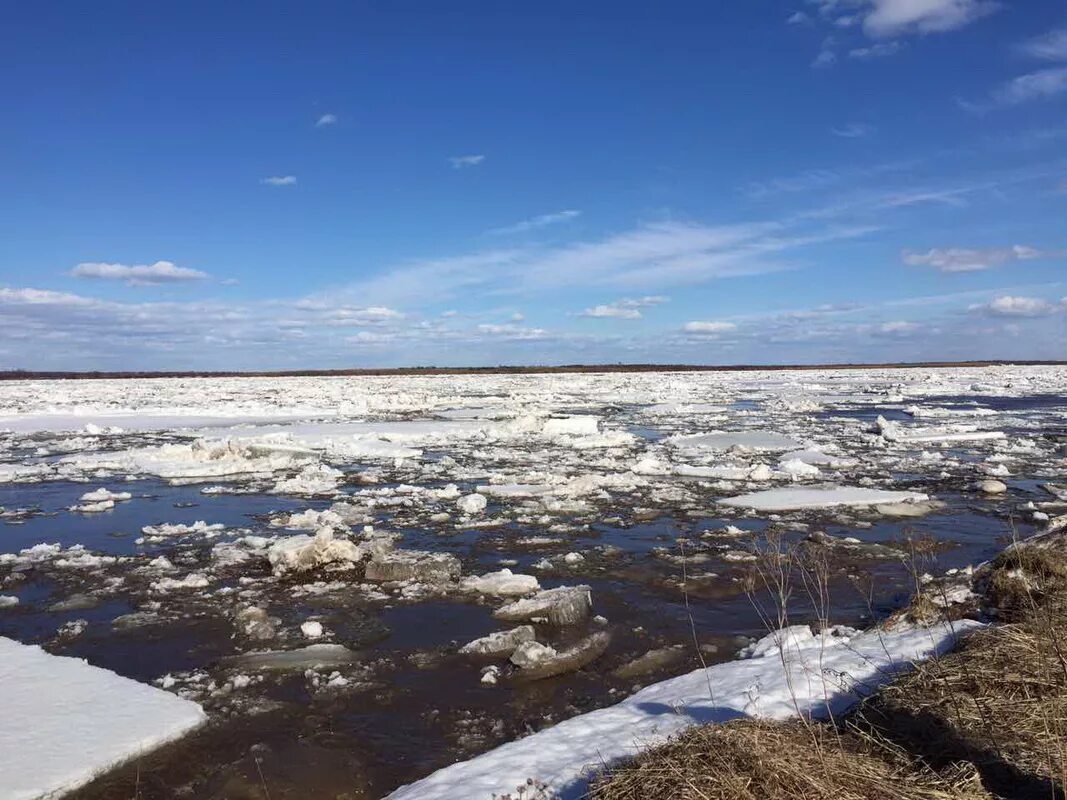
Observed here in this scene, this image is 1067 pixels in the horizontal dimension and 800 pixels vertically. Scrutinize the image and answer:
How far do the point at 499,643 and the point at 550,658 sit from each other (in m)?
0.39

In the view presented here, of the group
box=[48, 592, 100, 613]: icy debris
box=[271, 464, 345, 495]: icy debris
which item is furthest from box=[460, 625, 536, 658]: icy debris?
box=[271, 464, 345, 495]: icy debris

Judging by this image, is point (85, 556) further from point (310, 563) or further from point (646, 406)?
point (646, 406)

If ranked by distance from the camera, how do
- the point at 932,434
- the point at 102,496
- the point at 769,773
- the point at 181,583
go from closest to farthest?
the point at 769,773, the point at 181,583, the point at 102,496, the point at 932,434

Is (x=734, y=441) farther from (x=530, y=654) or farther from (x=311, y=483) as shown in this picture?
(x=530, y=654)

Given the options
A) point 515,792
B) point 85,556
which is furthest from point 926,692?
point 85,556

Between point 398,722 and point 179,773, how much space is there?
1.04m

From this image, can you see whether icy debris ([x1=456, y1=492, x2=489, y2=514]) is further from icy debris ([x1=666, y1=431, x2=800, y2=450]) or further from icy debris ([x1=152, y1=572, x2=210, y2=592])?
icy debris ([x1=666, y1=431, x2=800, y2=450])

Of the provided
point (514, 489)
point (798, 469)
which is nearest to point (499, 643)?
point (514, 489)

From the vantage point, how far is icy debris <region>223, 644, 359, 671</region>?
169 inches

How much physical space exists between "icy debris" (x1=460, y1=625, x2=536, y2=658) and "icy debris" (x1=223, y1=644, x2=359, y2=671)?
0.75 metres

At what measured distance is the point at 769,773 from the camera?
2270mm

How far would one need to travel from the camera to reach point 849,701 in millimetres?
3354

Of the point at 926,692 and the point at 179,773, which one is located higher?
the point at 926,692

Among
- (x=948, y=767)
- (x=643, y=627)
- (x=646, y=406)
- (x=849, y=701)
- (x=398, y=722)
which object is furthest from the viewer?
(x=646, y=406)
